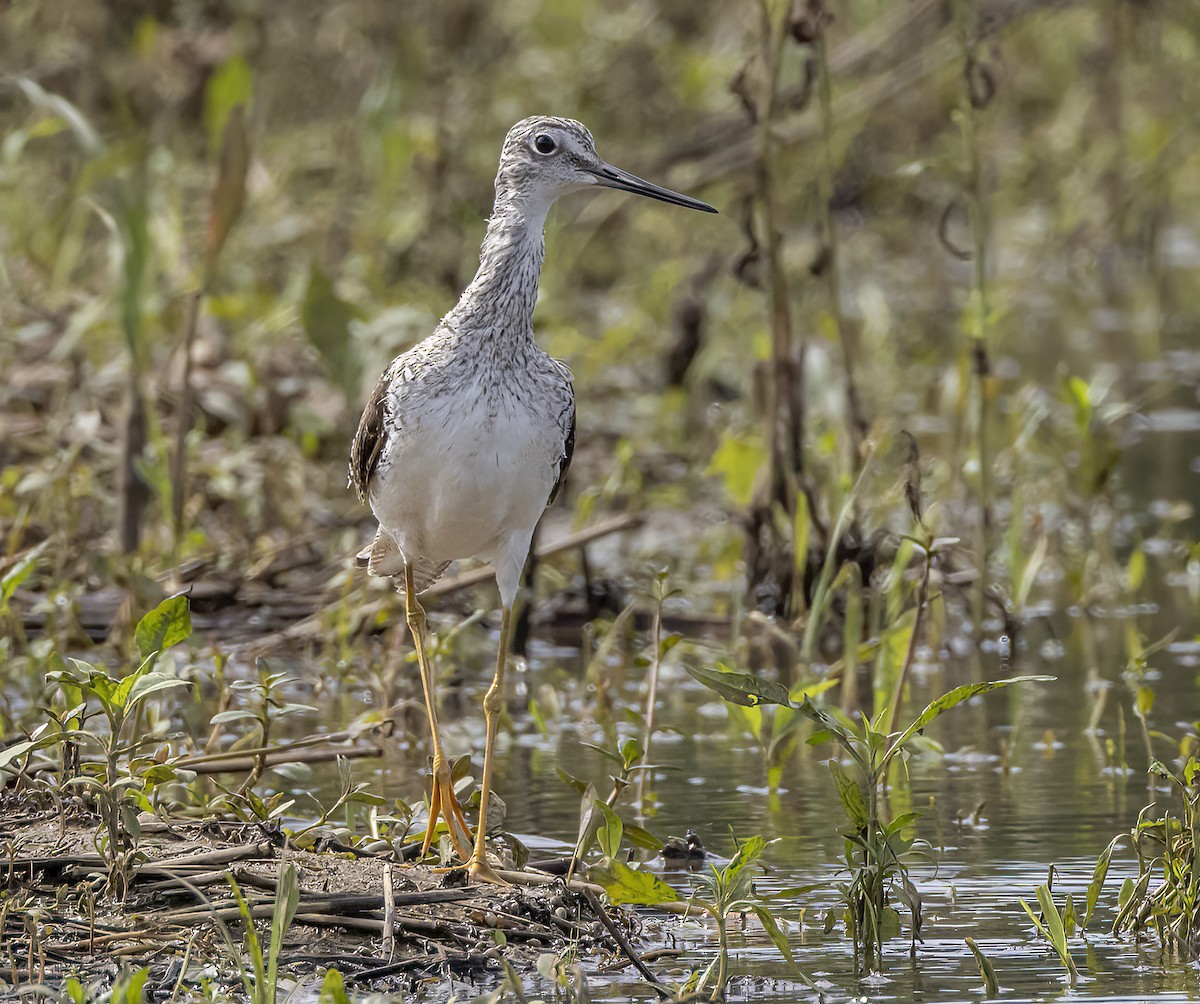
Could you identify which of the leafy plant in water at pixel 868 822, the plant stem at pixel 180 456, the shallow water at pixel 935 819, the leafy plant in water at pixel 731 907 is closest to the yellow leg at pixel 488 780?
the shallow water at pixel 935 819

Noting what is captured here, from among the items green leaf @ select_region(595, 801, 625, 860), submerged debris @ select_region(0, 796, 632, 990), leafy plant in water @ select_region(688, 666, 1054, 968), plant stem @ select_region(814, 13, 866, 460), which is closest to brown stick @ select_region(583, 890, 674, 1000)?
submerged debris @ select_region(0, 796, 632, 990)

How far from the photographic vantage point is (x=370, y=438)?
5.64 m

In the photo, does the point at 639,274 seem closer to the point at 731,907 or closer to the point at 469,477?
the point at 469,477

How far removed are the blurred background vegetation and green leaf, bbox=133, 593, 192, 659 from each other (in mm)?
1832

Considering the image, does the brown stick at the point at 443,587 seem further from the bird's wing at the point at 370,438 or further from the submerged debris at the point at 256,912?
the submerged debris at the point at 256,912

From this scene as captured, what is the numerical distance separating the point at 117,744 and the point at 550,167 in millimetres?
2033

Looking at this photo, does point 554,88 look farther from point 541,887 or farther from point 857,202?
point 541,887

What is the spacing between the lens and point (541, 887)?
4.84 m

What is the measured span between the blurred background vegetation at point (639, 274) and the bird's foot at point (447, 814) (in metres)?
1.92

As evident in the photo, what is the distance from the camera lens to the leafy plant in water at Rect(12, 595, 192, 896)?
4.44 meters

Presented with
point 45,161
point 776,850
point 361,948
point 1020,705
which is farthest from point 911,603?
point 45,161

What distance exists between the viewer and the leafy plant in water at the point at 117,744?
175 inches

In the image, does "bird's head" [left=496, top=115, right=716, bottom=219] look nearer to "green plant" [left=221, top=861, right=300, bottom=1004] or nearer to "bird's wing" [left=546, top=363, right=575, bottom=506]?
"bird's wing" [left=546, top=363, right=575, bottom=506]

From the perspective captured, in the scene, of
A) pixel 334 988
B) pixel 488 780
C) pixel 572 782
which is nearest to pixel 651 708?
pixel 488 780
